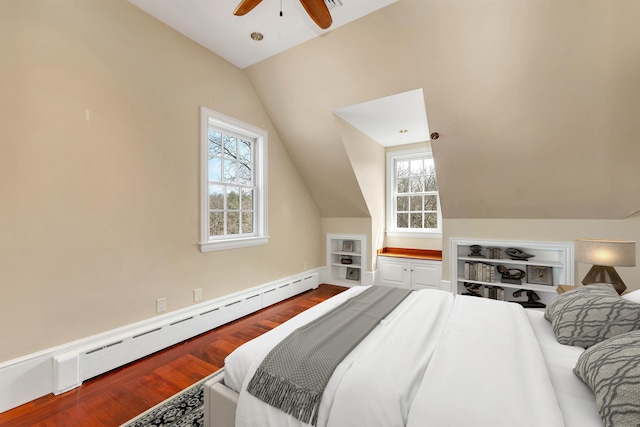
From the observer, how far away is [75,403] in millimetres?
1811

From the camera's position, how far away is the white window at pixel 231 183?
9.51 ft

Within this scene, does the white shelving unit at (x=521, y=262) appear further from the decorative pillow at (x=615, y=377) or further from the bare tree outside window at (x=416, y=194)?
the decorative pillow at (x=615, y=377)

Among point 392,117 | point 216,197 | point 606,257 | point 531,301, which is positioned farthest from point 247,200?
point 531,301

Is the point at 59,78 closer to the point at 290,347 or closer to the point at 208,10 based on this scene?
the point at 208,10

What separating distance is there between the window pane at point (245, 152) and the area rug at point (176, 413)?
2456 millimetres

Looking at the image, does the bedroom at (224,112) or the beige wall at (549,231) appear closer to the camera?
the bedroom at (224,112)

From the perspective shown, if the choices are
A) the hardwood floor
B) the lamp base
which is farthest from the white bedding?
the lamp base

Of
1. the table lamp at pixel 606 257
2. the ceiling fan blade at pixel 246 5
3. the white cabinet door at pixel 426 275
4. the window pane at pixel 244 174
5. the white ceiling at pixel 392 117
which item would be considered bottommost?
the white cabinet door at pixel 426 275

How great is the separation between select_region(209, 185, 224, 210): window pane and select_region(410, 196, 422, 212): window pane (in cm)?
318

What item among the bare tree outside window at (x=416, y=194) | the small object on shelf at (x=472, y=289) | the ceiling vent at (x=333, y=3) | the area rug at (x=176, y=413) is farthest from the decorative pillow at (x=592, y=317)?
the bare tree outside window at (x=416, y=194)

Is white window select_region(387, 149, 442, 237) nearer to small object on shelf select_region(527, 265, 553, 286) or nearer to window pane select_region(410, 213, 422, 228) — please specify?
window pane select_region(410, 213, 422, 228)

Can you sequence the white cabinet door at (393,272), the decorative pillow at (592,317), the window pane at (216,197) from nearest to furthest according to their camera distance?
the decorative pillow at (592,317)
the window pane at (216,197)
the white cabinet door at (393,272)

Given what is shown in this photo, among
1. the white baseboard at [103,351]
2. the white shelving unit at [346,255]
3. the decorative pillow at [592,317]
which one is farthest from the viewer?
the white shelving unit at [346,255]

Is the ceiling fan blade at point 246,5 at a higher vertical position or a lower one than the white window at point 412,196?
higher
